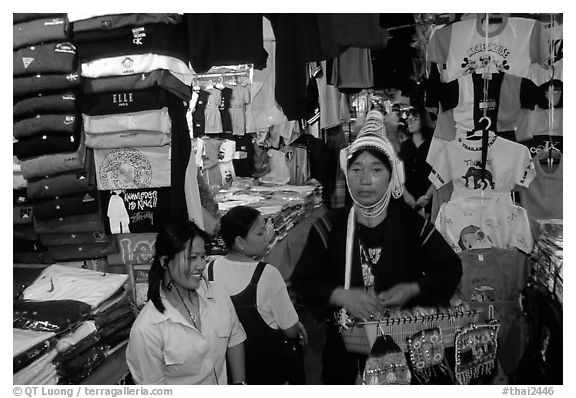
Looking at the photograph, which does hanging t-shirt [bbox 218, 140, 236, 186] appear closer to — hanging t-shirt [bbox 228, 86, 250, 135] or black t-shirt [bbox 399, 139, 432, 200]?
hanging t-shirt [bbox 228, 86, 250, 135]

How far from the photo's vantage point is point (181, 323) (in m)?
1.79

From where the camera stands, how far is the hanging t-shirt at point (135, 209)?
7.64 feet

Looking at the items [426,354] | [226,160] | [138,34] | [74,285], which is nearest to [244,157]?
[226,160]

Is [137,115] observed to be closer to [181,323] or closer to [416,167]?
[181,323]

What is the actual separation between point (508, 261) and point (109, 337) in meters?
1.85

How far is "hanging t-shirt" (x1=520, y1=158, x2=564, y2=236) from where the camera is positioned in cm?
235

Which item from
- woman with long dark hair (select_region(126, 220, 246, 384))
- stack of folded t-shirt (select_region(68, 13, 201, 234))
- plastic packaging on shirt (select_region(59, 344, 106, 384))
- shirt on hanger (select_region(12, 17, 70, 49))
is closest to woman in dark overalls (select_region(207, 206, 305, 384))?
woman with long dark hair (select_region(126, 220, 246, 384))

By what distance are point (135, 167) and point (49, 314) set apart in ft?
2.36

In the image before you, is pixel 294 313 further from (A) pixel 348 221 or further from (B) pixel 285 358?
(A) pixel 348 221

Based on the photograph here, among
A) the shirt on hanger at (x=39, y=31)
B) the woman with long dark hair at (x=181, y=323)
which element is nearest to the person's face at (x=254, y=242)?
the woman with long dark hair at (x=181, y=323)

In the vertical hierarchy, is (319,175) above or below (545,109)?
below

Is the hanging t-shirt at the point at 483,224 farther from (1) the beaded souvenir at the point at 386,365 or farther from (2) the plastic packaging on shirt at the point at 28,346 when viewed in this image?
(2) the plastic packaging on shirt at the point at 28,346

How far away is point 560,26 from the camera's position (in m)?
2.15
